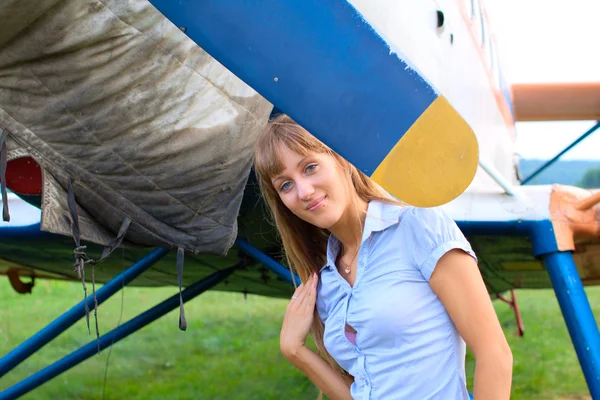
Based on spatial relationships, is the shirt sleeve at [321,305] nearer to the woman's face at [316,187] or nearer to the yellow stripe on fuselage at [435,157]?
the woman's face at [316,187]

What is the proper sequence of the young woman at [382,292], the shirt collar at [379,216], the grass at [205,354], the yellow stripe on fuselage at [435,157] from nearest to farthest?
the yellow stripe on fuselage at [435,157], the young woman at [382,292], the shirt collar at [379,216], the grass at [205,354]

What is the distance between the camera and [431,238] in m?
1.35

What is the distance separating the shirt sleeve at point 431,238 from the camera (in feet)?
4.37

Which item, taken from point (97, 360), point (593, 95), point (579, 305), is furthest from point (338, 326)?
point (593, 95)

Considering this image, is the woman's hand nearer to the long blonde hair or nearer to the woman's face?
the long blonde hair

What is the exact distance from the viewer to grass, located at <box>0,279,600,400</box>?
4922 mm

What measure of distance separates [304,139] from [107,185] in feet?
2.37

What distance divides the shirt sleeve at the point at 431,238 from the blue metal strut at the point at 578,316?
1.46 m

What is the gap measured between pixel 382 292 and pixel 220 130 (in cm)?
86

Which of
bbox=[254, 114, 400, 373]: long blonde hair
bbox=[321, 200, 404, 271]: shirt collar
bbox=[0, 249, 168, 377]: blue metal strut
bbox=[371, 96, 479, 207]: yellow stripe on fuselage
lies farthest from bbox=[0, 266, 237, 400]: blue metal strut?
bbox=[371, 96, 479, 207]: yellow stripe on fuselage

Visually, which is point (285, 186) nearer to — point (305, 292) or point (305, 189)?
point (305, 189)

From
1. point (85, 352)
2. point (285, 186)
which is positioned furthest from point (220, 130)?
point (85, 352)

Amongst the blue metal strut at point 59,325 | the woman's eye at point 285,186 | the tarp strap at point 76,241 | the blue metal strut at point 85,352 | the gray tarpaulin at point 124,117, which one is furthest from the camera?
the blue metal strut at point 85,352

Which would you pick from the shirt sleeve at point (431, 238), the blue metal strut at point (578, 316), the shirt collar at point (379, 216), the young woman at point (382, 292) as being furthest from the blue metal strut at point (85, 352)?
the shirt sleeve at point (431, 238)
